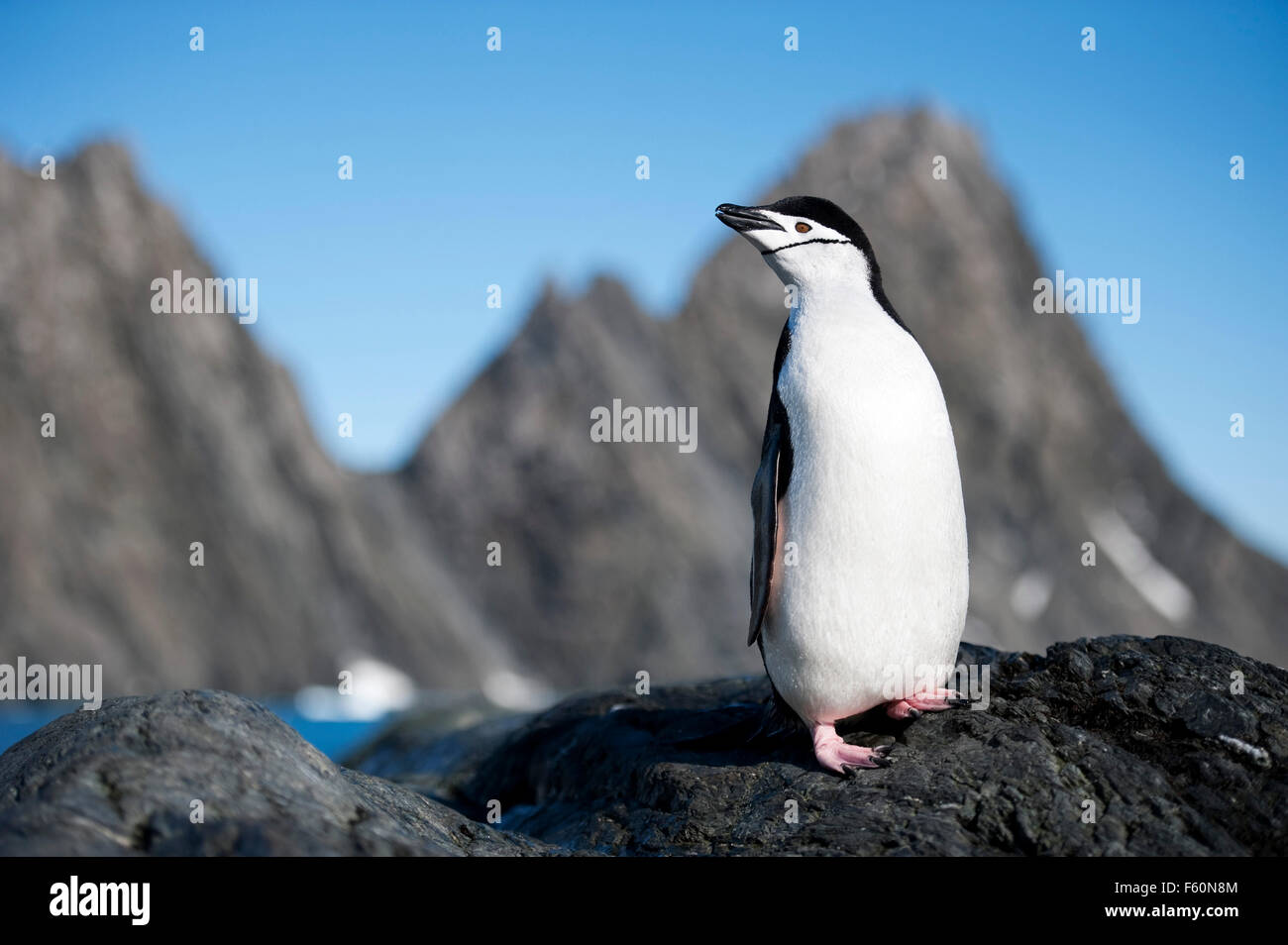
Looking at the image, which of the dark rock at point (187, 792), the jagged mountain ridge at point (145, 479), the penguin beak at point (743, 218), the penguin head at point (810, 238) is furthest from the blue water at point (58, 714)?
the dark rock at point (187, 792)

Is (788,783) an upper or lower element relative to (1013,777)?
lower

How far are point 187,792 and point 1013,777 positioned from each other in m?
3.47

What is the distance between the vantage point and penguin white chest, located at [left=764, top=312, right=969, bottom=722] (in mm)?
5500

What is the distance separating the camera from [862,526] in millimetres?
5484

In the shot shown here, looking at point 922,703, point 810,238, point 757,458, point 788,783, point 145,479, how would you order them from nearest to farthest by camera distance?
point 788,783, point 922,703, point 810,238, point 145,479, point 757,458

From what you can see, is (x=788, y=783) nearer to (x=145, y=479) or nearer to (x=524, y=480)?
(x=145, y=479)

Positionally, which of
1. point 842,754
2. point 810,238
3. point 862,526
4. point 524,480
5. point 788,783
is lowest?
point 524,480

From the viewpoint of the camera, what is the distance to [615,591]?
391 ft

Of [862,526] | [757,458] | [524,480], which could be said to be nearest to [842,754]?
[862,526]

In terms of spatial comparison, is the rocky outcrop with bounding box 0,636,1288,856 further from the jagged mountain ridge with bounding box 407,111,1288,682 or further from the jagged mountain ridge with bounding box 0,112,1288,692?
the jagged mountain ridge with bounding box 407,111,1288,682

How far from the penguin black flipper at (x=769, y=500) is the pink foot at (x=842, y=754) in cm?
63
